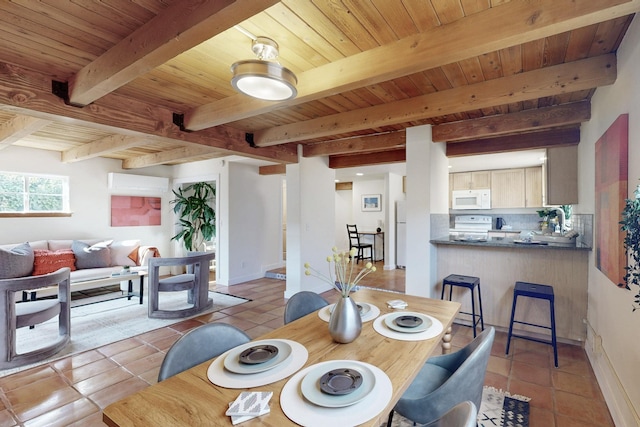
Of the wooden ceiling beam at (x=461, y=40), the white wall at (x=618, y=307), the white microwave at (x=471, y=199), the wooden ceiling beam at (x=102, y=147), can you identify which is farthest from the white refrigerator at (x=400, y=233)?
the wooden ceiling beam at (x=102, y=147)

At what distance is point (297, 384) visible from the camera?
3.57 feet

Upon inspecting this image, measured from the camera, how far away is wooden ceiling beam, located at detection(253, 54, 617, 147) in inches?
83.0

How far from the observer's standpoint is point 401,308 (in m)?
1.94

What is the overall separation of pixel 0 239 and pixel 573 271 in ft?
24.4

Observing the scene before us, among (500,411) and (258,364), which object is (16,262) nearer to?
(258,364)

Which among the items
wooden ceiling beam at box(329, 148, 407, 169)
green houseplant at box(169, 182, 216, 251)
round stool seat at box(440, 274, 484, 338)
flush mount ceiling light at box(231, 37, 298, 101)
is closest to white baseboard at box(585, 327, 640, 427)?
round stool seat at box(440, 274, 484, 338)

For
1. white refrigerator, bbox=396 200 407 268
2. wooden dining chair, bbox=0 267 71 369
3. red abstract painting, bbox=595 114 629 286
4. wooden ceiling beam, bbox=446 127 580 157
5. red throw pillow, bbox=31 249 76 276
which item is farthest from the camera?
white refrigerator, bbox=396 200 407 268

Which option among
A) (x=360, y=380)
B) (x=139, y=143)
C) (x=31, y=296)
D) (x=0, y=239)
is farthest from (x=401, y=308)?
(x=0, y=239)

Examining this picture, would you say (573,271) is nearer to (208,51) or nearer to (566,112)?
(566,112)

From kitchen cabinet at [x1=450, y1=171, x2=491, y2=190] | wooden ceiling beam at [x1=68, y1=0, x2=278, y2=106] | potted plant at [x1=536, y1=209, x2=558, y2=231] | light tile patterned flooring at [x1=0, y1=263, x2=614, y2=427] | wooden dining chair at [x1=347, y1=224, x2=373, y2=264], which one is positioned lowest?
light tile patterned flooring at [x1=0, y1=263, x2=614, y2=427]

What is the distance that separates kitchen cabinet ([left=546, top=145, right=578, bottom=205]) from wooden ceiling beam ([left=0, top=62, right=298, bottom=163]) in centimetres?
378

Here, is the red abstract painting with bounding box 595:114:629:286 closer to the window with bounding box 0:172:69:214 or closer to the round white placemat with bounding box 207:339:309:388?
the round white placemat with bounding box 207:339:309:388

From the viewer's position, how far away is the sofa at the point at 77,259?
404cm

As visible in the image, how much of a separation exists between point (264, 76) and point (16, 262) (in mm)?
4663
